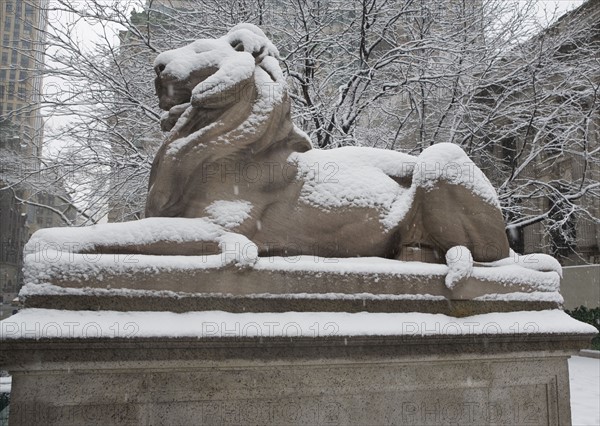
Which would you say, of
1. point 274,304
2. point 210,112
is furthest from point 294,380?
point 210,112

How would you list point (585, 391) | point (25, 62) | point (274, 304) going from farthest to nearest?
point (25, 62) → point (585, 391) → point (274, 304)

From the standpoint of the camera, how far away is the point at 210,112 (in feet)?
12.1

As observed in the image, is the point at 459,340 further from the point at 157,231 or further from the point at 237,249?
the point at 157,231

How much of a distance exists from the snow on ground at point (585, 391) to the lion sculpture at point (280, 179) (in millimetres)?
5603

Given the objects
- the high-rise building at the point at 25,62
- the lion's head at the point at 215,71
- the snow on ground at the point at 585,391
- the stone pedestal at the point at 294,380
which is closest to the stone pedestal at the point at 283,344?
the stone pedestal at the point at 294,380

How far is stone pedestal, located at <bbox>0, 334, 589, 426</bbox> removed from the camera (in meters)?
2.82

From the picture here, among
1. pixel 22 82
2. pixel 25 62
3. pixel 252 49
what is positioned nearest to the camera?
pixel 252 49

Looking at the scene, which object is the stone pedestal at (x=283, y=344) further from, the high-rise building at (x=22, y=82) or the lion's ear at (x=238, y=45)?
the high-rise building at (x=22, y=82)

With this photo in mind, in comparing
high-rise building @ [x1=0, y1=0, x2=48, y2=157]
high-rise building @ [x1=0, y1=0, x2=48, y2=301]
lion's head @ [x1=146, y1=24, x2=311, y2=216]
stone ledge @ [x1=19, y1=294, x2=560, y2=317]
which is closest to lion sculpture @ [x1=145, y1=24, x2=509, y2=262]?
lion's head @ [x1=146, y1=24, x2=311, y2=216]

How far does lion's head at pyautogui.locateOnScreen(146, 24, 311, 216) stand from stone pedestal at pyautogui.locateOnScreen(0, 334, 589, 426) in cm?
105

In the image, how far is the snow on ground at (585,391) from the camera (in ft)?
27.1

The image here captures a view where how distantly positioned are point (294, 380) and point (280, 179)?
1.32 m

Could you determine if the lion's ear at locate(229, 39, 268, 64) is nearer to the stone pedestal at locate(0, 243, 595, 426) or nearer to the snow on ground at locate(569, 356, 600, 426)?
the stone pedestal at locate(0, 243, 595, 426)

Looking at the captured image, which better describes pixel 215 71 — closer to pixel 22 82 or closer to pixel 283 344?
pixel 283 344
